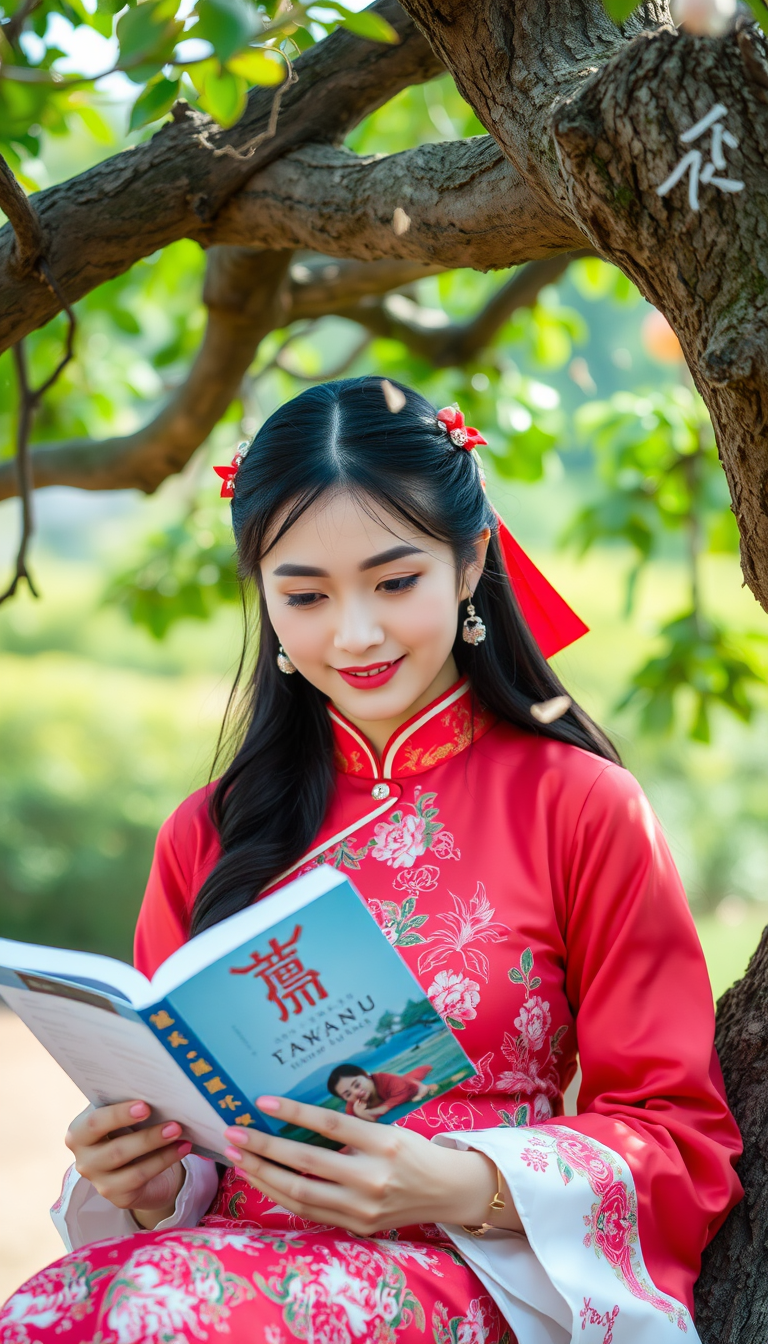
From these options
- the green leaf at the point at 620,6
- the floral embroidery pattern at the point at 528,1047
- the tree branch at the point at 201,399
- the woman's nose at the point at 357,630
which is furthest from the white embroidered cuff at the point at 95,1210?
the tree branch at the point at 201,399

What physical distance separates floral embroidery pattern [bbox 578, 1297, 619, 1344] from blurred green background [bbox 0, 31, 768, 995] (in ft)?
2.81

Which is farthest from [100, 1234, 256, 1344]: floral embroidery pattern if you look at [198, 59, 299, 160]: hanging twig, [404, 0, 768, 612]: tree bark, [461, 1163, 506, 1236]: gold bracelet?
[198, 59, 299, 160]: hanging twig

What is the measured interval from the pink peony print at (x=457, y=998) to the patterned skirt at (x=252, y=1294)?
0.22 metres

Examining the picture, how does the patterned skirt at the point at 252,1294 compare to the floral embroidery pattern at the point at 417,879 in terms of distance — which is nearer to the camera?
the patterned skirt at the point at 252,1294

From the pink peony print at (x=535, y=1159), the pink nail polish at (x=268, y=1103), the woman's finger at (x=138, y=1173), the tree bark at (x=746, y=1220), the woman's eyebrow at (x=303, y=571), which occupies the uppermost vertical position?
the woman's eyebrow at (x=303, y=571)

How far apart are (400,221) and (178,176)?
1.13 feet

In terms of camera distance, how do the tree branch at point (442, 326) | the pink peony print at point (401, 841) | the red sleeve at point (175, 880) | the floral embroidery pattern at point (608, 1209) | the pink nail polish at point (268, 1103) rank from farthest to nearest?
the tree branch at point (442, 326) → the red sleeve at point (175, 880) → the pink peony print at point (401, 841) → the floral embroidery pattern at point (608, 1209) → the pink nail polish at point (268, 1103)

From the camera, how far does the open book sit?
924 millimetres

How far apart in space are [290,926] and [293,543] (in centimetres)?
49

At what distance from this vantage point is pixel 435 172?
4.43 feet

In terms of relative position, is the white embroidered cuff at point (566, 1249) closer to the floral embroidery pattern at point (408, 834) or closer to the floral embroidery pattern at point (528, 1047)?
the floral embroidery pattern at point (528, 1047)

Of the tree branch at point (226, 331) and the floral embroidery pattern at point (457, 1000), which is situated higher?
the tree branch at point (226, 331)

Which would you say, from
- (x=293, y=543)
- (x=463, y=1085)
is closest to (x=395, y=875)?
(x=463, y=1085)

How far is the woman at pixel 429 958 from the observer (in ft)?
3.33
